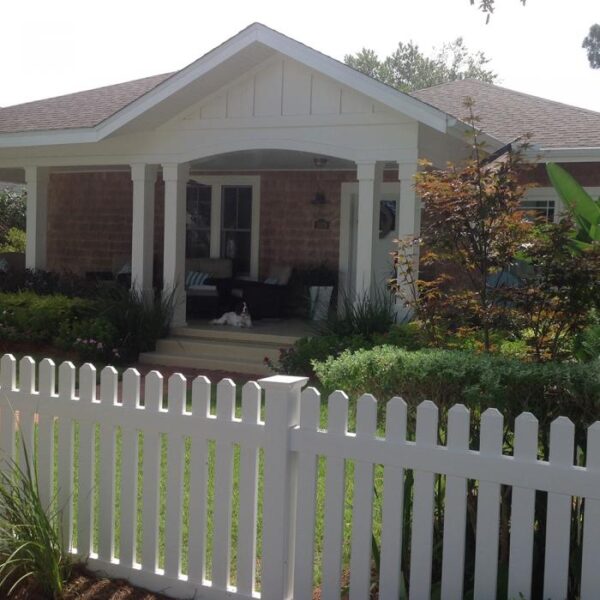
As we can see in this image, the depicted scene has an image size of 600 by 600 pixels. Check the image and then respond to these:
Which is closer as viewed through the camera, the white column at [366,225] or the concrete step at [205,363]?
the white column at [366,225]

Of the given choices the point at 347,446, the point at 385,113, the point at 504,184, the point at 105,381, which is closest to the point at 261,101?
the point at 385,113

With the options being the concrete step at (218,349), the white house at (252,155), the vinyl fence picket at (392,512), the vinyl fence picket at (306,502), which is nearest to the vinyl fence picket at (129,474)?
the vinyl fence picket at (306,502)

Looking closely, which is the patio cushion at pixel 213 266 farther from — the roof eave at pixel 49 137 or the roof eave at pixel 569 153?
the roof eave at pixel 569 153

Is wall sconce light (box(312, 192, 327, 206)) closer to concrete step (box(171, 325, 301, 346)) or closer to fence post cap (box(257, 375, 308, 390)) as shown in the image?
concrete step (box(171, 325, 301, 346))

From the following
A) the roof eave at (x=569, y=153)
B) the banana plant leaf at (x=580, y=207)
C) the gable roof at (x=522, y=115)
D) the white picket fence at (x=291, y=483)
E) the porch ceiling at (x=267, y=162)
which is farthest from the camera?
the porch ceiling at (x=267, y=162)

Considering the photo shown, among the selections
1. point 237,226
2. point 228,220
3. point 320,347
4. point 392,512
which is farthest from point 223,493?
point 228,220

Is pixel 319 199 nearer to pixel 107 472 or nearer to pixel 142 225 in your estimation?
pixel 142 225

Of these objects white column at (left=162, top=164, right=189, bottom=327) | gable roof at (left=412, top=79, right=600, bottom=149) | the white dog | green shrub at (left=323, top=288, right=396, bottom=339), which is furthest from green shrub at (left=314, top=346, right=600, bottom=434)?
the white dog

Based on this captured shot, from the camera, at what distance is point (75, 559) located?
4.52 m

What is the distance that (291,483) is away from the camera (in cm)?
391

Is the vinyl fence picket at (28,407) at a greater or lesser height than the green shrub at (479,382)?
lesser

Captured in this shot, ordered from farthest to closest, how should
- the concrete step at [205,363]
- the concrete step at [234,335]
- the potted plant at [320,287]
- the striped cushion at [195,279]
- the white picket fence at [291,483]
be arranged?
the striped cushion at [195,279] → the potted plant at [320,287] → the concrete step at [234,335] → the concrete step at [205,363] → the white picket fence at [291,483]

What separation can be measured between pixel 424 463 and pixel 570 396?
0.73m

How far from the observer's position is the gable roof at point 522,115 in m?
12.8
